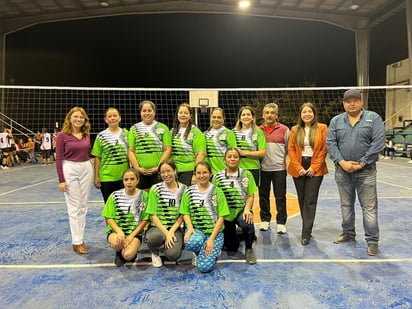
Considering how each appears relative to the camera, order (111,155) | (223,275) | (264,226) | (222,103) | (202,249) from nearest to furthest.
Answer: (223,275)
(202,249)
(111,155)
(264,226)
(222,103)

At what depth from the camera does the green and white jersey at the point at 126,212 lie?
124 inches

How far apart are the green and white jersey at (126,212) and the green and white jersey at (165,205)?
110mm

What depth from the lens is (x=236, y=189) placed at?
3.35 m

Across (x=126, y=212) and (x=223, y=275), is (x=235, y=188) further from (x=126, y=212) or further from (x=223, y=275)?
(x=126, y=212)

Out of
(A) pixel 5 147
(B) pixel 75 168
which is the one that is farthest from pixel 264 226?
(A) pixel 5 147

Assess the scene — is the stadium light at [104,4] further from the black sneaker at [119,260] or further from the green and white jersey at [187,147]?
the black sneaker at [119,260]

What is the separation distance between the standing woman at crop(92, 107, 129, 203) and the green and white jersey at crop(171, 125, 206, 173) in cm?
51

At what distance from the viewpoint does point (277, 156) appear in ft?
12.8

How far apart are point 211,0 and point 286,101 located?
711cm

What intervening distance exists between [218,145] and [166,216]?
3.19 feet

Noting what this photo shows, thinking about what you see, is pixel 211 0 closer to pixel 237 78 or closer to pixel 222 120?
pixel 237 78

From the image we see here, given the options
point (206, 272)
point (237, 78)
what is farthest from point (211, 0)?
point (206, 272)

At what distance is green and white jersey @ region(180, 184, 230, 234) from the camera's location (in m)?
3.12

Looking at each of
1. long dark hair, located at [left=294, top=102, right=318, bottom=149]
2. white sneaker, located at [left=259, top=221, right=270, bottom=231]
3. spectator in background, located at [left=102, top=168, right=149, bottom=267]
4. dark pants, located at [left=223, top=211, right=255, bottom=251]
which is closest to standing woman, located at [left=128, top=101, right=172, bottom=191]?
spectator in background, located at [left=102, top=168, right=149, bottom=267]
